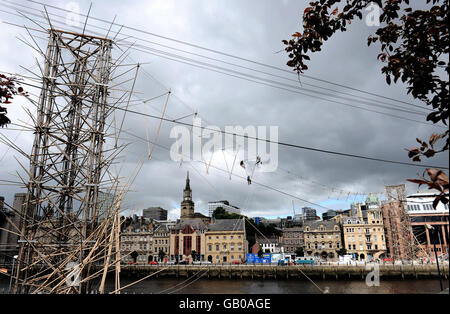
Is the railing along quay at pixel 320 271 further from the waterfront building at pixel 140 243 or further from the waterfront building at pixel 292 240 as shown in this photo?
the waterfront building at pixel 292 240

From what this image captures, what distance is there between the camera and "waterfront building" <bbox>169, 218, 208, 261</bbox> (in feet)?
205

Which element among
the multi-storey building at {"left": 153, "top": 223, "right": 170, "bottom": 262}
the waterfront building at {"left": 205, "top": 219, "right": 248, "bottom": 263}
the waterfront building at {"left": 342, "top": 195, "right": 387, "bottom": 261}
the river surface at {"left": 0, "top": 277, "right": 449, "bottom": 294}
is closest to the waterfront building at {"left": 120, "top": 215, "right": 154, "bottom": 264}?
the multi-storey building at {"left": 153, "top": 223, "right": 170, "bottom": 262}

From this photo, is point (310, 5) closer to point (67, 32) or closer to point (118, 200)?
point (118, 200)

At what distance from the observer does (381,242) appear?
57.8 meters

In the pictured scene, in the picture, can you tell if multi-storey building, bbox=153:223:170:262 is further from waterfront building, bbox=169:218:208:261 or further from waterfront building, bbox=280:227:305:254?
waterfront building, bbox=280:227:305:254

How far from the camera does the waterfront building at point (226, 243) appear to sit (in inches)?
2362

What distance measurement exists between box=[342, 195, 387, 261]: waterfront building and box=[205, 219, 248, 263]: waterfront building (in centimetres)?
2243

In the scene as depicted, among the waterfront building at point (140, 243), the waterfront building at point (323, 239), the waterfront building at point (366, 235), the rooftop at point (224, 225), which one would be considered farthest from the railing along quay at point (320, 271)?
the waterfront building at point (140, 243)

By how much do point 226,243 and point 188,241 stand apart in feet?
30.6

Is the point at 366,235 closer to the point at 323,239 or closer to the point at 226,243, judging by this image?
the point at 323,239

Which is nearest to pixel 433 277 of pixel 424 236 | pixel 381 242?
pixel 381 242

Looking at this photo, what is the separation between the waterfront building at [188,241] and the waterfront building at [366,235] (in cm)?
3161

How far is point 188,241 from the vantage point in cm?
6394
